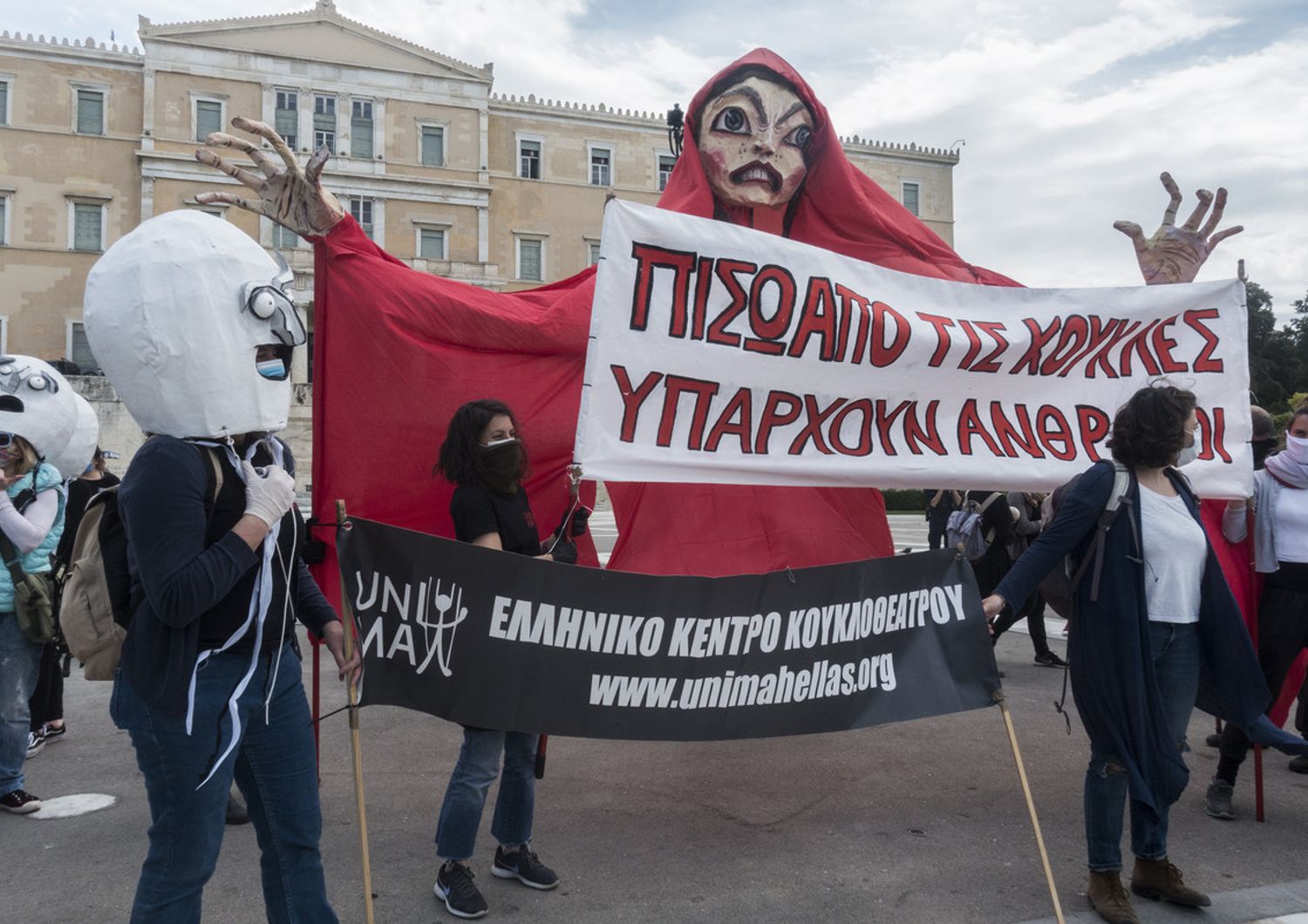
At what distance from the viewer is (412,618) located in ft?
10.3

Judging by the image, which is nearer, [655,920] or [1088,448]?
[655,920]

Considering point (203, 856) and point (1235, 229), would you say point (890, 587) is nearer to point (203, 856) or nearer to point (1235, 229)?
point (203, 856)

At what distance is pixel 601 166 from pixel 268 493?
1747 inches

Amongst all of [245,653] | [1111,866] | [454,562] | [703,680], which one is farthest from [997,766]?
[245,653]

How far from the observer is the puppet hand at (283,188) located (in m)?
3.54

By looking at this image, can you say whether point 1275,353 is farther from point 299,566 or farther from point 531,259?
point 299,566

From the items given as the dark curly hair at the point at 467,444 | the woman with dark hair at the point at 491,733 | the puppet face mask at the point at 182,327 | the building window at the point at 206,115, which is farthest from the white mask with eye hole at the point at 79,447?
the building window at the point at 206,115

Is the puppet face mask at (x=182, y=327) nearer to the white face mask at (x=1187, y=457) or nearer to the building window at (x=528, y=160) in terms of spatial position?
the white face mask at (x=1187, y=457)

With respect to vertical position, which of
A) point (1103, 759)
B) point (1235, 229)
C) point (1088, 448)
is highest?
point (1235, 229)

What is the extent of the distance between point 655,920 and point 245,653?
1.75m

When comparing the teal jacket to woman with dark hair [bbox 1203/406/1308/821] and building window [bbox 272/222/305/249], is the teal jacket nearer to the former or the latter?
woman with dark hair [bbox 1203/406/1308/821]

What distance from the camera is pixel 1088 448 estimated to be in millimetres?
4586

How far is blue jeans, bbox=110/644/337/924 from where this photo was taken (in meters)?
2.31

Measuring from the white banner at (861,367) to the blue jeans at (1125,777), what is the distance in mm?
1009
